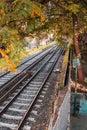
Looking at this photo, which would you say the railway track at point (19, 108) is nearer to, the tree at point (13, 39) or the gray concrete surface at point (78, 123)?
the gray concrete surface at point (78, 123)

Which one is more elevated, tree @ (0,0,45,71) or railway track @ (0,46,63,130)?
tree @ (0,0,45,71)

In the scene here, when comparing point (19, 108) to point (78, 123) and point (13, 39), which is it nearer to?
point (78, 123)

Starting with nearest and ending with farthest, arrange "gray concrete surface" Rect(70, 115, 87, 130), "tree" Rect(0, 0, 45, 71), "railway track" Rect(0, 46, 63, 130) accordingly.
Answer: "tree" Rect(0, 0, 45, 71)
"railway track" Rect(0, 46, 63, 130)
"gray concrete surface" Rect(70, 115, 87, 130)

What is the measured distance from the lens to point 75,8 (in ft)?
33.0

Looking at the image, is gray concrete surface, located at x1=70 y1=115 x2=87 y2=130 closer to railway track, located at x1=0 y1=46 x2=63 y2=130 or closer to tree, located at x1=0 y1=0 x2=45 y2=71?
railway track, located at x1=0 y1=46 x2=63 y2=130

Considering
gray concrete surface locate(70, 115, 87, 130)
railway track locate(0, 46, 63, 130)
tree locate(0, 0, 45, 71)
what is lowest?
gray concrete surface locate(70, 115, 87, 130)

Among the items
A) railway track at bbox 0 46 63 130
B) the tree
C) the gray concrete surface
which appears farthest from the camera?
the gray concrete surface

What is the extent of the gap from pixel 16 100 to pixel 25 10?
8917 mm

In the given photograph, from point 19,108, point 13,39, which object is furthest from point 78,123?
point 13,39

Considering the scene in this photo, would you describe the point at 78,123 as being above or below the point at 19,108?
below

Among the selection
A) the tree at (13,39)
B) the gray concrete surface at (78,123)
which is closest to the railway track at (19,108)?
the gray concrete surface at (78,123)

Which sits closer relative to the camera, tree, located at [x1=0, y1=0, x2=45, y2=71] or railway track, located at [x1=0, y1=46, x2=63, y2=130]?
tree, located at [x1=0, y1=0, x2=45, y2=71]

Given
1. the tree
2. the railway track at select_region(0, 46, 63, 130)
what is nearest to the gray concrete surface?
the railway track at select_region(0, 46, 63, 130)

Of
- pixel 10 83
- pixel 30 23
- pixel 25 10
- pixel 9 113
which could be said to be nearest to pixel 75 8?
pixel 30 23
